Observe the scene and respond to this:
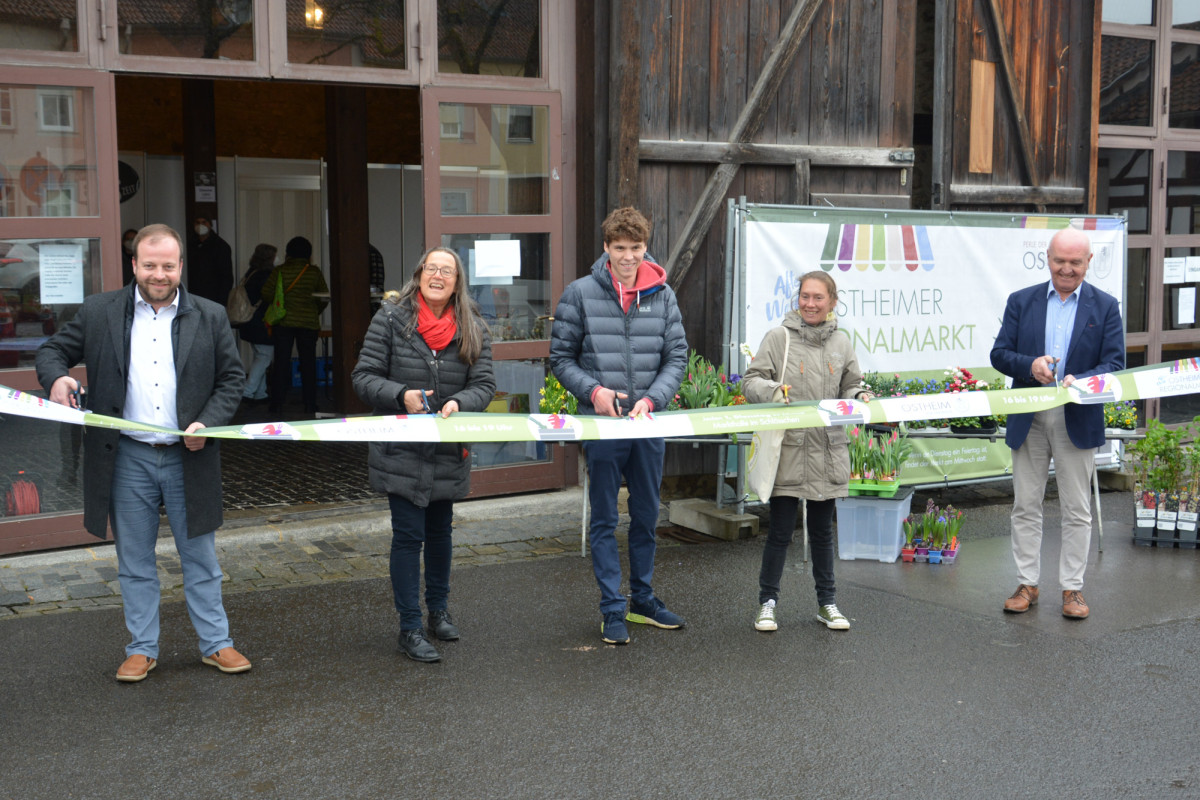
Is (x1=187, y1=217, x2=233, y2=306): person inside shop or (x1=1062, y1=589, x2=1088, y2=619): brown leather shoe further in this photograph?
(x1=187, y1=217, x2=233, y2=306): person inside shop

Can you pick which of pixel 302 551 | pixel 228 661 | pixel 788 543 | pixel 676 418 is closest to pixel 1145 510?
pixel 788 543

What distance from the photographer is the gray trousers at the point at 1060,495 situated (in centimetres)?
594

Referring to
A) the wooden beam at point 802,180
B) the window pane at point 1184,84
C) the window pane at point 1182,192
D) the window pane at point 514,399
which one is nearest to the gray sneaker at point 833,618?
the window pane at point 514,399

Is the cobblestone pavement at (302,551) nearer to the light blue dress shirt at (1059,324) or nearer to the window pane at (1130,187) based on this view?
the light blue dress shirt at (1059,324)

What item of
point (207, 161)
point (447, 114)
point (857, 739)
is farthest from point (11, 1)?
point (207, 161)

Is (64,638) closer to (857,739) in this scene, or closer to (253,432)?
(253,432)

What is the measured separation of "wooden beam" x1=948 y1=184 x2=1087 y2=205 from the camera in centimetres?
980

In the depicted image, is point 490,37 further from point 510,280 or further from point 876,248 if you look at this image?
point 876,248

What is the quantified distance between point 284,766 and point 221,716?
552 millimetres

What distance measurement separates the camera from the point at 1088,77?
33.6 ft

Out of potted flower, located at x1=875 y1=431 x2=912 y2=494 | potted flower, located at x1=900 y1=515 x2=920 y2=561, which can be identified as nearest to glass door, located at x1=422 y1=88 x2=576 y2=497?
potted flower, located at x1=875 y1=431 x2=912 y2=494

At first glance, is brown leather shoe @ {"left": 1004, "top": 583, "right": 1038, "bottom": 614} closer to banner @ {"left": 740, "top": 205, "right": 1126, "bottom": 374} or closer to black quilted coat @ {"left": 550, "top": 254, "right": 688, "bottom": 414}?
black quilted coat @ {"left": 550, "top": 254, "right": 688, "bottom": 414}

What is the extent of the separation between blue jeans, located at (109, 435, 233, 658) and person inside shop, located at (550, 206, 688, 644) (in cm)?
164

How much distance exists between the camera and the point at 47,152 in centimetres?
668
